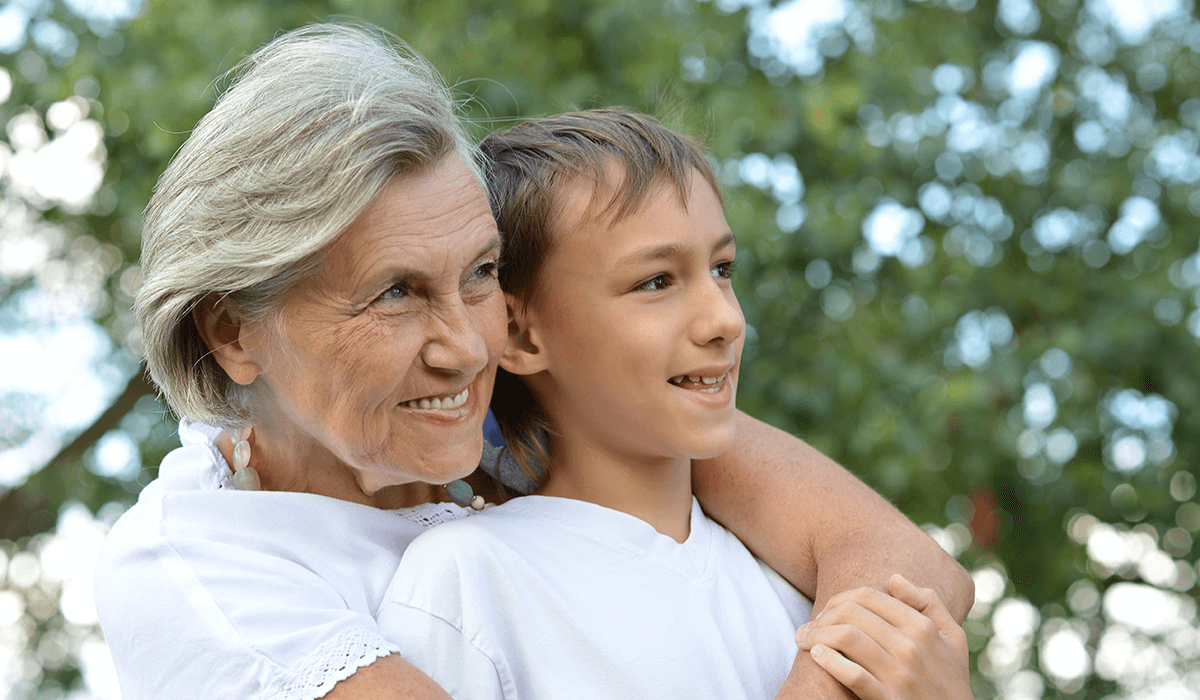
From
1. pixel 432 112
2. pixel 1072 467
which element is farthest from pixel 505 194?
pixel 1072 467

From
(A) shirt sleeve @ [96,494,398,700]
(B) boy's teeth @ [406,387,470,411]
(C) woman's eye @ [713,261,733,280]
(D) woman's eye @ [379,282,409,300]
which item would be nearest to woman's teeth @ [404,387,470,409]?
(B) boy's teeth @ [406,387,470,411]

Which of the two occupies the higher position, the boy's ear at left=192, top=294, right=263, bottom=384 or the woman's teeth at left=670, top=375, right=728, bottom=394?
the boy's ear at left=192, top=294, right=263, bottom=384

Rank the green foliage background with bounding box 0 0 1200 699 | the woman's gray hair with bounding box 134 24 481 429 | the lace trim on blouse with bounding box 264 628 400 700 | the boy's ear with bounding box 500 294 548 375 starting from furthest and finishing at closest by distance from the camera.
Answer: the green foliage background with bounding box 0 0 1200 699, the boy's ear with bounding box 500 294 548 375, the woman's gray hair with bounding box 134 24 481 429, the lace trim on blouse with bounding box 264 628 400 700

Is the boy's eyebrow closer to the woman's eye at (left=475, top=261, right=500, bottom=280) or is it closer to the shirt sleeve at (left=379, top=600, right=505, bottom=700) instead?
the woman's eye at (left=475, top=261, right=500, bottom=280)

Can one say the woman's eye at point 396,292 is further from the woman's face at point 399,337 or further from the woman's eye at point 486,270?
the woman's eye at point 486,270

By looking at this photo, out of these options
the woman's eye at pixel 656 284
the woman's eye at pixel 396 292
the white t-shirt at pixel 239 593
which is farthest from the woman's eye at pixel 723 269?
the white t-shirt at pixel 239 593

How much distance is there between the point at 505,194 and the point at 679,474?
22.6 inches

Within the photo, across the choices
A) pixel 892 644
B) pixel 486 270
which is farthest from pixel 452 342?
pixel 892 644

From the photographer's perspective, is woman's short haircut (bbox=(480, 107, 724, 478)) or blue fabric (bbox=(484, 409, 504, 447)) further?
blue fabric (bbox=(484, 409, 504, 447))

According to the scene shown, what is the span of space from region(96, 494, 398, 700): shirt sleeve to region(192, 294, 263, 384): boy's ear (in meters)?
0.24

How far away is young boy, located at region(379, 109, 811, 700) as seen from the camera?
158 cm

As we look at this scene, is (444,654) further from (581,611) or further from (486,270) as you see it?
(486,270)

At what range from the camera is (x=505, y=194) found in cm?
187

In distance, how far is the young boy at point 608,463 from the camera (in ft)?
5.17
